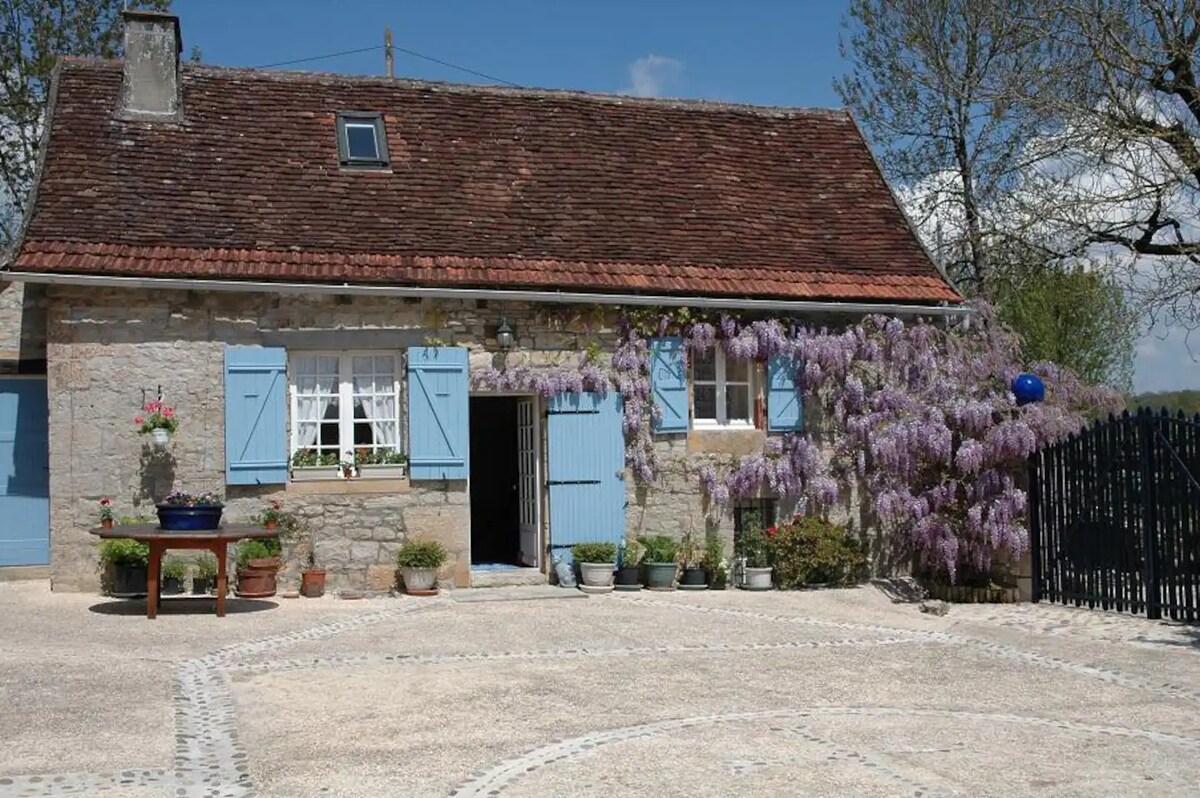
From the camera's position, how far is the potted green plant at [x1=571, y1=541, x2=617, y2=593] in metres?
12.6

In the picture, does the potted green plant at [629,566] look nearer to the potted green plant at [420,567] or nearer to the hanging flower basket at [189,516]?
the potted green plant at [420,567]

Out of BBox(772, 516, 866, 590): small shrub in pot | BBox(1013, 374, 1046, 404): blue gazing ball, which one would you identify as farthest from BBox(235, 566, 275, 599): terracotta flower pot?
BBox(1013, 374, 1046, 404): blue gazing ball

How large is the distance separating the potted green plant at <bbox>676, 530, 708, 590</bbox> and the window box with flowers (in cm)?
495

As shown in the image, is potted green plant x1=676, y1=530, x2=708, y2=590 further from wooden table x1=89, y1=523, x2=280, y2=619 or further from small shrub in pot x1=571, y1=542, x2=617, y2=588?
wooden table x1=89, y1=523, x2=280, y2=619

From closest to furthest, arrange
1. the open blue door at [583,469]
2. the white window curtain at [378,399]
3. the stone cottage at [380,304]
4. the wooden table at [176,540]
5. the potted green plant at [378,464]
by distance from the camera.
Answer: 1. the wooden table at [176,540]
2. the stone cottage at [380,304]
3. the potted green plant at [378,464]
4. the white window curtain at [378,399]
5. the open blue door at [583,469]

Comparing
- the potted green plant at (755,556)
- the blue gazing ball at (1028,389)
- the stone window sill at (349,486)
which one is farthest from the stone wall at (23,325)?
the blue gazing ball at (1028,389)

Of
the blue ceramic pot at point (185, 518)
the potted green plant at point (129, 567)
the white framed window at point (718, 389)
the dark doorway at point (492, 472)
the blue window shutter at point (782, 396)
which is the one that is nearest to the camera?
the blue ceramic pot at point (185, 518)

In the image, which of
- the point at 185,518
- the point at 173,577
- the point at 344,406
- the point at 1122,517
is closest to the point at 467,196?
the point at 344,406

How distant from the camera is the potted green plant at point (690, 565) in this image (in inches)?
513

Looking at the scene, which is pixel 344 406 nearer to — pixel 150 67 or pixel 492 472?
pixel 492 472

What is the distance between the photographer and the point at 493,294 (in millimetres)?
12508

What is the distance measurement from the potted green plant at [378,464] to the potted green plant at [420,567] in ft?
2.36

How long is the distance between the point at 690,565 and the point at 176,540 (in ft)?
17.0

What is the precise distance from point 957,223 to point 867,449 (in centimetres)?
729
